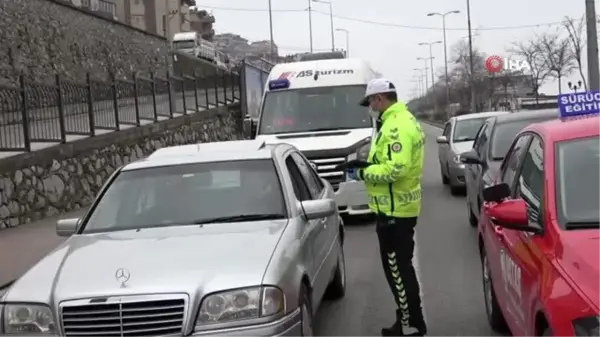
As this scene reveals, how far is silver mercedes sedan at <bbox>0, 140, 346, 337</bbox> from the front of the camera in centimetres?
435

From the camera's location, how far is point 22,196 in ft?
44.5

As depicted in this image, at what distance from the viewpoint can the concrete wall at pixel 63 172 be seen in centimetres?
1328

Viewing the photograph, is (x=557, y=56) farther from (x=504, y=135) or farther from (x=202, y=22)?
(x=202, y=22)

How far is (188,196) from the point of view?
592 cm

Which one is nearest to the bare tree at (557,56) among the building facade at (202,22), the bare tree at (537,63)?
the bare tree at (537,63)

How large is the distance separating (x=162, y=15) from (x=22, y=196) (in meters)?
75.5

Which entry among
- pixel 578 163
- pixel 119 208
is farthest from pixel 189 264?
pixel 578 163

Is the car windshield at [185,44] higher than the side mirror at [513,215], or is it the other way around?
the car windshield at [185,44]

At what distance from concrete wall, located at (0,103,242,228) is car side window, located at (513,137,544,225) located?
31.9ft

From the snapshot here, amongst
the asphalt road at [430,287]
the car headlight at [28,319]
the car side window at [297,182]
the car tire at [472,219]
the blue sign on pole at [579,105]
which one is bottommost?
the asphalt road at [430,287]

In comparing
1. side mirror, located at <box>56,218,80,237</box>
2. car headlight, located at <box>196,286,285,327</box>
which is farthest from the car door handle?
side mirror, located at <box>56,218,80,237</box>

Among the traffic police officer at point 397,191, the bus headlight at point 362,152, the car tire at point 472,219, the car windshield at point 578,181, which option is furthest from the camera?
the bus headlight at point 362,152

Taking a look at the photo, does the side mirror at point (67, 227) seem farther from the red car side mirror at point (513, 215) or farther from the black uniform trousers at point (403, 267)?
the red car side mirror at point (513, 215)

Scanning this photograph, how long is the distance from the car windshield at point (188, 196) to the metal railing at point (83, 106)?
331 inches
